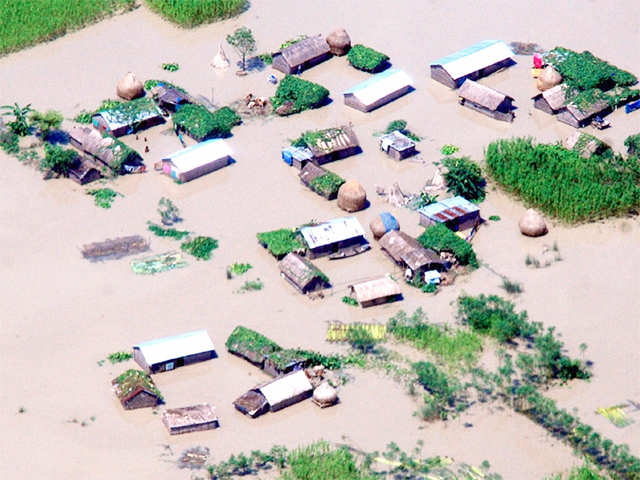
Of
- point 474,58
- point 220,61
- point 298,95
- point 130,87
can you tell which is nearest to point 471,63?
point 474,58

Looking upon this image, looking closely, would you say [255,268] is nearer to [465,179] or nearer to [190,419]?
[190,419]

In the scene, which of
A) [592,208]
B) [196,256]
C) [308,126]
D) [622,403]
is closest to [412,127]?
[308,126]

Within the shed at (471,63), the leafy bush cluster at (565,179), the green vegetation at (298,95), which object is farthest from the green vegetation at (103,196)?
the shed at (471,63)

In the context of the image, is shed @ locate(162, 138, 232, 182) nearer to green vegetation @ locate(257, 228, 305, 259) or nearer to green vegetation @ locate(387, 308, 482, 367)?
green vegetation @ locate(257, 228, 305, 259)

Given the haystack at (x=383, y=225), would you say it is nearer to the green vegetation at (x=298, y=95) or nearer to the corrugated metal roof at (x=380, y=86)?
the corrugated metal roof at (x=380, y=86)

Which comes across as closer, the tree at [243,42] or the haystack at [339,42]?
the tree at [243,42]
